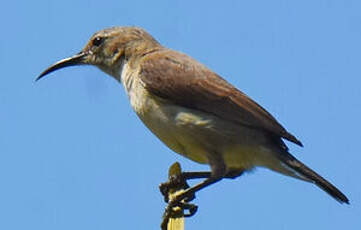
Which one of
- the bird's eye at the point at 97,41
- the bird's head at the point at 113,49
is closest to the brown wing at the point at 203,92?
the bird's head at the point at 113,49

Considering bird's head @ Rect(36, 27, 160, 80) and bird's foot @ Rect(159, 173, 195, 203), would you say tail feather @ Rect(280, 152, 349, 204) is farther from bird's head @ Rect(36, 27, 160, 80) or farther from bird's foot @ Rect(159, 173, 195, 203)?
bird's head @ Rect(36, 27, 160, 80)

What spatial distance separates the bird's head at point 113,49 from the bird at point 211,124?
0.58m

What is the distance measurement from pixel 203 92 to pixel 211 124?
41 cm

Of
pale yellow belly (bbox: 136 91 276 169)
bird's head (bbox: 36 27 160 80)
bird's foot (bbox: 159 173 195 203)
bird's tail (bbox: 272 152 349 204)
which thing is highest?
bird's head (bbox: 36 27 160 80)

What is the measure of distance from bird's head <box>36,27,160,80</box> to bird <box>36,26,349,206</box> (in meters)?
0.58

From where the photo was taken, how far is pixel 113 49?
28.8ft

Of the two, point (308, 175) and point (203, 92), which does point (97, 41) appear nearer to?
point (203, 92)

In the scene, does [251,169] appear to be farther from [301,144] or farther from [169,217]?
[169,217]

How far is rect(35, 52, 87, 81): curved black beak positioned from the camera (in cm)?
898

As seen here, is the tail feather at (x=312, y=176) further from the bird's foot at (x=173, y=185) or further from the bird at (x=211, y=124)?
the bird's foot at (x=173, y=185)

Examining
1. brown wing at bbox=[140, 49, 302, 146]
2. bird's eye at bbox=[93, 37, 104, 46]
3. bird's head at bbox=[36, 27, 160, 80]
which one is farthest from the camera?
bird's eye at bbox=[93, 37, 104, 46]

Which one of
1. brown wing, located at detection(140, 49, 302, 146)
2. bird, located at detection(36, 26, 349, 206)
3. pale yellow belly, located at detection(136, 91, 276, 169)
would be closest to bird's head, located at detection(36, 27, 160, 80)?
brown wing, located at detection(140, 49, 302, 146)

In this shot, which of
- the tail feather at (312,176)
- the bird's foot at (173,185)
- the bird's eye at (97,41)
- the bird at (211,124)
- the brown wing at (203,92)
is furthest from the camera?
the bird's eye at (97,41)

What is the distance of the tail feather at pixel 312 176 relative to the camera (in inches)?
279
